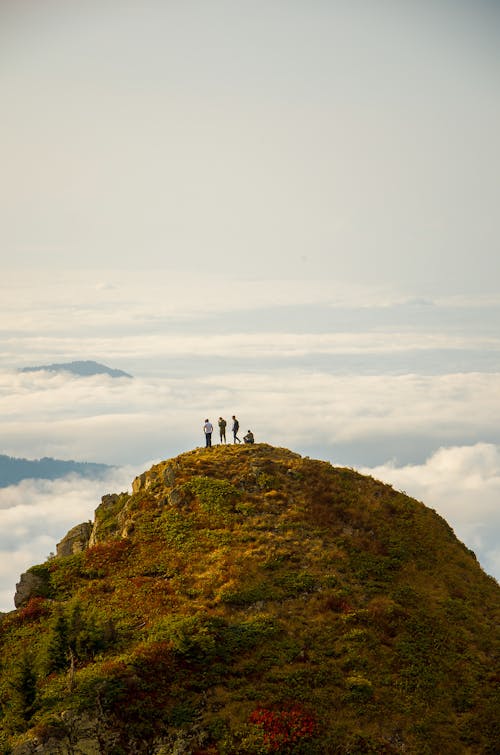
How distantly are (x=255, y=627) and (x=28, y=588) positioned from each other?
16915 mm

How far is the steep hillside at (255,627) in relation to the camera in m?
31.0

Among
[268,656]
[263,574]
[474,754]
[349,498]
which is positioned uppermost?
[349,498]

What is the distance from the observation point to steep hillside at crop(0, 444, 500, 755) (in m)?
31.0

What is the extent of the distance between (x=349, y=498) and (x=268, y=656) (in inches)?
754

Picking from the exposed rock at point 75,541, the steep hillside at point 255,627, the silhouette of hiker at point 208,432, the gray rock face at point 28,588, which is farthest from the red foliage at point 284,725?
the silhouette of hiker at point 208,432

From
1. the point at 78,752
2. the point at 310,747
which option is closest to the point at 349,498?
the point at 310,747

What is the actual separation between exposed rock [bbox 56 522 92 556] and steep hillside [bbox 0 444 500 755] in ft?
0.54

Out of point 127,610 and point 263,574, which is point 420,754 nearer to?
point 263,574

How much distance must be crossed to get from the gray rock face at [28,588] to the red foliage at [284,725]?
1956cm

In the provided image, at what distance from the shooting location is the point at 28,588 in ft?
147

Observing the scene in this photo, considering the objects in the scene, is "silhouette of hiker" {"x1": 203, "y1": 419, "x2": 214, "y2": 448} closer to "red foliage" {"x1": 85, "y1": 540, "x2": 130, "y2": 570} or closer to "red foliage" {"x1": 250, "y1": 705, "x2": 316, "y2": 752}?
"red foliage" {"x1": 85, "y1": 540, "x2": 130, "y2": 570}

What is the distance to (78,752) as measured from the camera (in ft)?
95.5

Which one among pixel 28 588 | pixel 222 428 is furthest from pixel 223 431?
pixel 28 588

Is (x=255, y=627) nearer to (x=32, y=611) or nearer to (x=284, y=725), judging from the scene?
(x=284, y=725)
